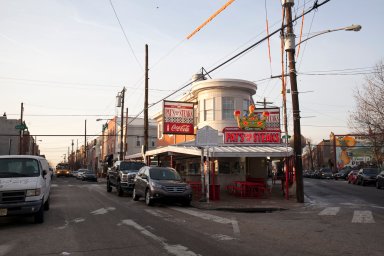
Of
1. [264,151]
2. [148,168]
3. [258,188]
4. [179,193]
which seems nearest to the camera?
[179,193]

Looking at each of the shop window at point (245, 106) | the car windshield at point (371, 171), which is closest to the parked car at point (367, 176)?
the car windshield at point (371, 171)

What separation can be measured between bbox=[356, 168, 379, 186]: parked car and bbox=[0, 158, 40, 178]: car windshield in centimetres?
2936

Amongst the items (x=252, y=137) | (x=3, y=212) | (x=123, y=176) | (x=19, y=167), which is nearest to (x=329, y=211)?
(x=252, y=137)

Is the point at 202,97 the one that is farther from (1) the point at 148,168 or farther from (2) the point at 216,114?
(1) the point at 148,168

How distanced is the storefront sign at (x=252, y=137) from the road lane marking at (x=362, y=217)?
27.9 feet

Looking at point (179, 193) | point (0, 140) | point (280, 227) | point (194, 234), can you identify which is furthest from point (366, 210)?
point (0, 140)

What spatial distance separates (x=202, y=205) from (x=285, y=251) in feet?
30.4

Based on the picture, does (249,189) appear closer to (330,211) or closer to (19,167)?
(330,211)

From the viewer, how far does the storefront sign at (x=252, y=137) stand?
873 inches

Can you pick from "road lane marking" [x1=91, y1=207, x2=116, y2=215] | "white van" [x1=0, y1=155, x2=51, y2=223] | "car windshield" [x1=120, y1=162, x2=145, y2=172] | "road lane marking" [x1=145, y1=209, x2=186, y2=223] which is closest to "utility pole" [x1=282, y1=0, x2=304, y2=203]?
"road lane marking" [x1=145, y1=209, x2=186, y2=223]

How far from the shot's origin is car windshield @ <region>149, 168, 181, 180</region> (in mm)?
17297

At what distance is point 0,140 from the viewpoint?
69.2 meters

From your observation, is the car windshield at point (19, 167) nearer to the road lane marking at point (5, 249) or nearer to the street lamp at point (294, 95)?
the road lane marking at point (5, 249)

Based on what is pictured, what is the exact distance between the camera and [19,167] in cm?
1152
